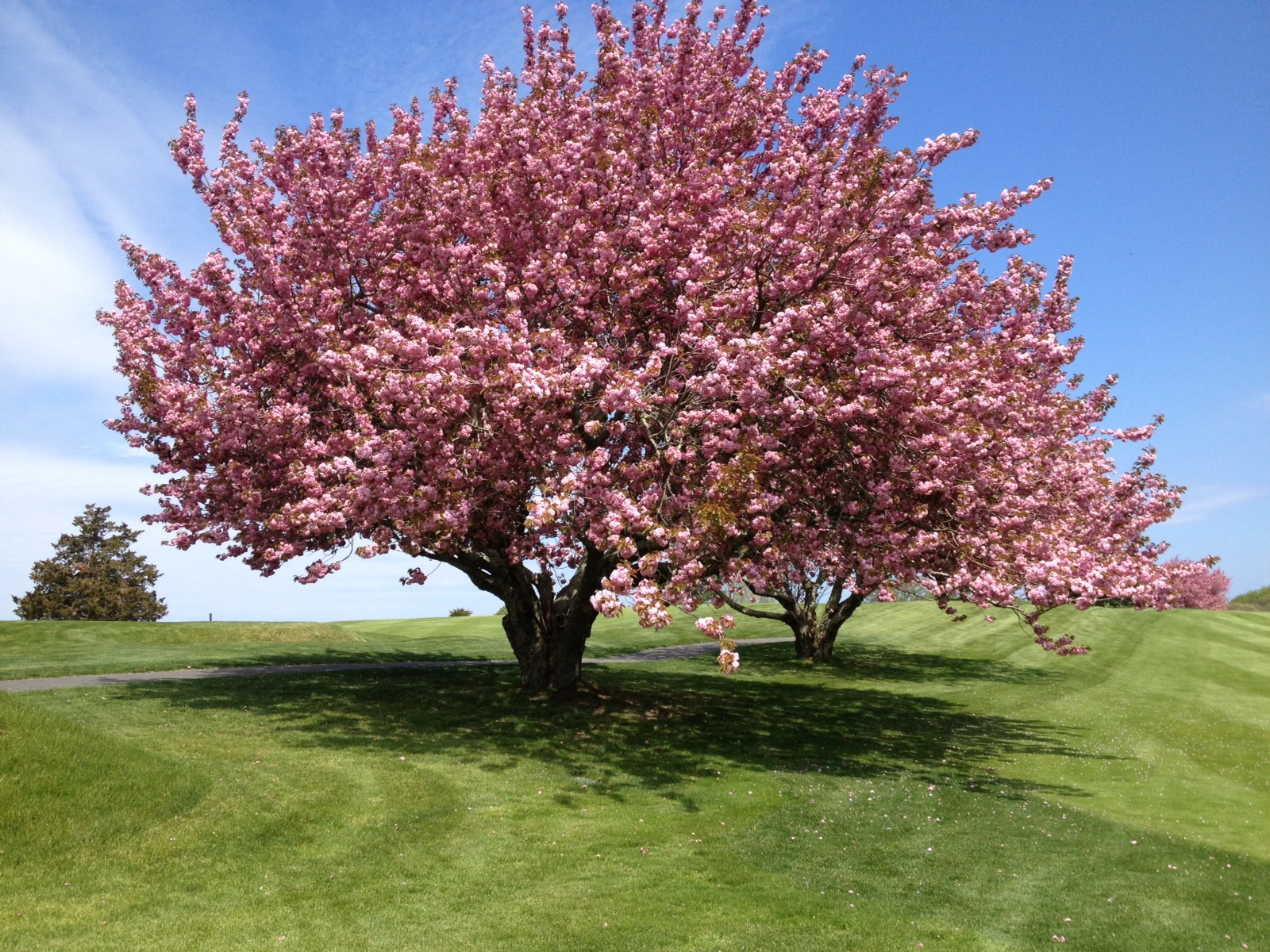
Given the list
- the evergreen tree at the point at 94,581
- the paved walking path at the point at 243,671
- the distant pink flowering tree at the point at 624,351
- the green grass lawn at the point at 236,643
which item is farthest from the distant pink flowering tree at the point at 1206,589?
the evergreen tree at the point at 94,581

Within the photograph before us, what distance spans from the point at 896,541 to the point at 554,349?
835 centimetres

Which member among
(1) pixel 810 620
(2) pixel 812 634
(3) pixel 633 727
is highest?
(1) pixel 810 620

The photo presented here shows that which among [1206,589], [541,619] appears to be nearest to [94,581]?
[541,619]

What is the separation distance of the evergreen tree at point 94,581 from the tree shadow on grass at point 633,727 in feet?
85.8

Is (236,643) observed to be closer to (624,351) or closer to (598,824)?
(624,351)

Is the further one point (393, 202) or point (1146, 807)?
point (393, 202)

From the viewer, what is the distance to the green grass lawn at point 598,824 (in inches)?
412

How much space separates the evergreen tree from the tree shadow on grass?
85.8ft

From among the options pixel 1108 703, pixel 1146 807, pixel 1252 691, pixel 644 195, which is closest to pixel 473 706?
pixel 644 195

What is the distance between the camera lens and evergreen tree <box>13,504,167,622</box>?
1820 inches

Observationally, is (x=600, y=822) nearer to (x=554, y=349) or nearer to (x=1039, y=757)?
(x=554, y=349)

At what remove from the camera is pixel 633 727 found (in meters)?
21.8

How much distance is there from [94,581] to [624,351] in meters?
41.9

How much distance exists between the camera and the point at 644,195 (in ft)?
64.6
